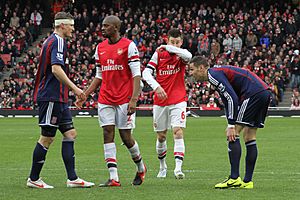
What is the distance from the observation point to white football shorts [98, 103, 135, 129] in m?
11.4

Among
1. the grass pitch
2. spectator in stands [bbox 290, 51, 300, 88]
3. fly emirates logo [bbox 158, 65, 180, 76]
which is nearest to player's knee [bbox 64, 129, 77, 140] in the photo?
the grass pitch

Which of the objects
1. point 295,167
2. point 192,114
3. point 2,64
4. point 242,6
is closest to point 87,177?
point 295,167

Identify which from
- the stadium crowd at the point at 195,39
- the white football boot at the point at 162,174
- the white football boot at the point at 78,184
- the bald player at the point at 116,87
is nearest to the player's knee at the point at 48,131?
the bald player at the point at 116,87

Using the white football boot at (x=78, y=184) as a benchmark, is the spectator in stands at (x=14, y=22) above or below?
above

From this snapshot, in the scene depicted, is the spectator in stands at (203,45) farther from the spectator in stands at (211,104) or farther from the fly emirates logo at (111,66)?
the fly emirates logo at (111,66)

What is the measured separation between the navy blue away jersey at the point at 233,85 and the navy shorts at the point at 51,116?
221 cm

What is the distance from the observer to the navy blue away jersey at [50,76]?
1097cm

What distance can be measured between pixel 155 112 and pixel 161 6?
39.2m

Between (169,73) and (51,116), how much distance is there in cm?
292

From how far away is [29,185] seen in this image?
1103 cm

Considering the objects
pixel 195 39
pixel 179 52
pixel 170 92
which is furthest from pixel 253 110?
pixel 195 39

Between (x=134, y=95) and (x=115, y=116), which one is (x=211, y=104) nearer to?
(x=115, y=116)

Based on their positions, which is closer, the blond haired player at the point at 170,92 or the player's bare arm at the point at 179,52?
the player's bare arm at the point at 179,52

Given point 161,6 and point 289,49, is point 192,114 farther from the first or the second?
point 161,6
